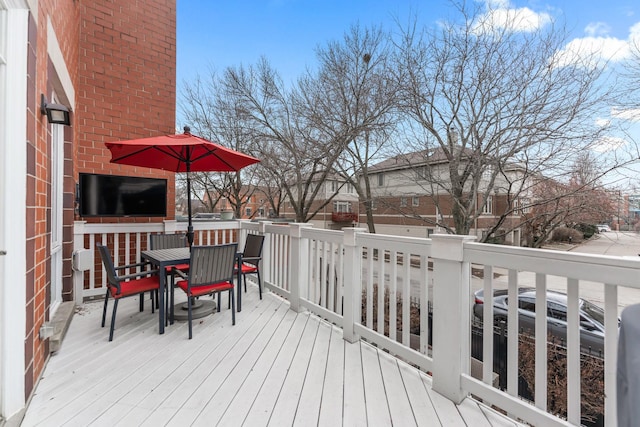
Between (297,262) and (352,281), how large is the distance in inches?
40.5

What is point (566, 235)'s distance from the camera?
9648mm

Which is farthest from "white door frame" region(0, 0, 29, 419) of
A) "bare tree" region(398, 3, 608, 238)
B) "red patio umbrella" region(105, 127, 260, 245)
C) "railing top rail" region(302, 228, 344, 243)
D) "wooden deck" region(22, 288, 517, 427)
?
"bare tree" region(398, 3, 608, 238)

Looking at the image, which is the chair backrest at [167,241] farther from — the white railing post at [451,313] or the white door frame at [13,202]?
the white railing post at [451,313]

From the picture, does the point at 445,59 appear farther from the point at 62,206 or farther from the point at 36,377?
the point at 36,377

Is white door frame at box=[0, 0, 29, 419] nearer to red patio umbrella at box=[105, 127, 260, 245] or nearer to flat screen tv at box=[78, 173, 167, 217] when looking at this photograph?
red patio umbrella at box=[105, 127, 260, 245]

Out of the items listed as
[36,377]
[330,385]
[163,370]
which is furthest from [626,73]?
[36,377]

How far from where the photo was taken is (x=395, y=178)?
34.3ft

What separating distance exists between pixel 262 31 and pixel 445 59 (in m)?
5.69

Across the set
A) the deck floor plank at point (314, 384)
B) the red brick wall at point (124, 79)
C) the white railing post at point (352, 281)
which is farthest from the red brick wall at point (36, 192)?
the white railing post at point (352, 281)

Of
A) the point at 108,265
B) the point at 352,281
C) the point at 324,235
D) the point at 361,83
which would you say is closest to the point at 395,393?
the point at 352,281

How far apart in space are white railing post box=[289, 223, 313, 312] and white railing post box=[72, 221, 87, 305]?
8.98ft

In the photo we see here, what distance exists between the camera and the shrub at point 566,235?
29.3 feet

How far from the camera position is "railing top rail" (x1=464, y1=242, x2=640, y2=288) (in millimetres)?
1385

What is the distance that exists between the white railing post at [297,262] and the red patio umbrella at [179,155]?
1.09 m
